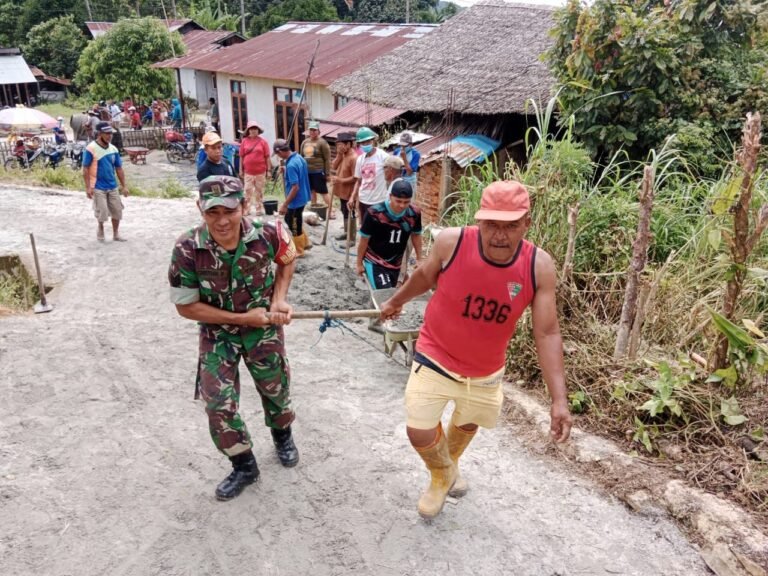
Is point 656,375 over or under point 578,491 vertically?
over

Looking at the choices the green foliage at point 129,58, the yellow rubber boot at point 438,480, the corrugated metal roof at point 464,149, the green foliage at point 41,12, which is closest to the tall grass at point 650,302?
the yellow rubber boot at point 438,480

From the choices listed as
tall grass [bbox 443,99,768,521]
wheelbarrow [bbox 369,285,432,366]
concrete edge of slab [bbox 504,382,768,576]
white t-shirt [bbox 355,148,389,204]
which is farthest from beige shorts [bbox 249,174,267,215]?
concrete edge of slab [bbox 504,382,768,576]

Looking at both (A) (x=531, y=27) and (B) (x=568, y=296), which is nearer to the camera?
(B) (x=568, y=296)

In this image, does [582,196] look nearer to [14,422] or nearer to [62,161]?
[14,422]

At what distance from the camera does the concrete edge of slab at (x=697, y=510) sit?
295 centimetres

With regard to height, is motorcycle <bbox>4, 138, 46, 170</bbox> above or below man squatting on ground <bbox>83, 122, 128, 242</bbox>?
below

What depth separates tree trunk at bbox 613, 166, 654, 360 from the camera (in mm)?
3990

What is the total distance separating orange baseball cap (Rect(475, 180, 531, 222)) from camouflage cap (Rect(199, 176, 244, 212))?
3.99ft

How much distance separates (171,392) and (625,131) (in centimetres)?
583

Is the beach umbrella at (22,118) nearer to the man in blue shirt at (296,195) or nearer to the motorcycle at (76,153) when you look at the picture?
the motorcycle at (76,153)

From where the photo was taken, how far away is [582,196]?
206 inches

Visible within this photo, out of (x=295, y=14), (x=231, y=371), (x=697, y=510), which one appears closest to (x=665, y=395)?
(x=697, y=510)

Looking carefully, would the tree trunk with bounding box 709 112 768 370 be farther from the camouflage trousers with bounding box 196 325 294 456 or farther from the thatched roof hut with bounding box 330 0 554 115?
the thatched roof hut with bounding box 330 0 554 115

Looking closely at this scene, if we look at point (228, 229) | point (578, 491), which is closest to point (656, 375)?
point (578, 491)
